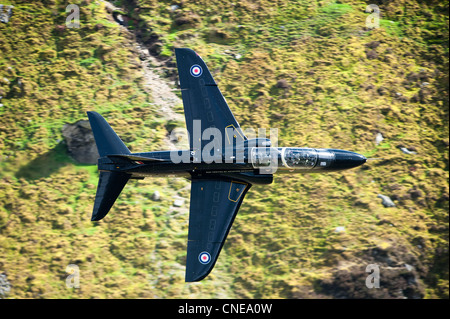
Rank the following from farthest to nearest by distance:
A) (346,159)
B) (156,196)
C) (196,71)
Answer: (156,196), (196,71), (346,159)

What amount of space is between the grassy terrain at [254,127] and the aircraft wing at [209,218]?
422 centimetres

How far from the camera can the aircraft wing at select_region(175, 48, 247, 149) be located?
2764 cm

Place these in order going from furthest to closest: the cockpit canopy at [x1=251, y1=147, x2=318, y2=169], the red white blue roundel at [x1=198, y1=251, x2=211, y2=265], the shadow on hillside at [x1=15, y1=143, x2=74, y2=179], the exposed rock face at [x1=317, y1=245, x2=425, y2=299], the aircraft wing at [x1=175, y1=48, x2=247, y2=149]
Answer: the shadow on hillside at [x1=15, y1=143, x2=74, y2=179] < the exposed rock face at [x1=317, y1=245, x2=425, y2=299] < the aircraft wing at [x1=175, y1=48, x2=247, y2=149] < the cockpit canopy at [x1=251, y1=147, x2=318, y2=169] < the red white blue roundel at [x1=198, y1=251, x2=211, y2=265]

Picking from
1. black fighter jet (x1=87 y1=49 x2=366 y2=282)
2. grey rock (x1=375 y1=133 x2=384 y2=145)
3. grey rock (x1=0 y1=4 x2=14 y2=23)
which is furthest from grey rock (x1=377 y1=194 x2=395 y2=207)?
grey rock (x1=0 y1=4 x2=14 y2=23)

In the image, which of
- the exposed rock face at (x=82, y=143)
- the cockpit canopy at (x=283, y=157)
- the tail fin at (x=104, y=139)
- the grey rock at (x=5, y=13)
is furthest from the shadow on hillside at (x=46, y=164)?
the cockpit canopy at (x=283, y=157)

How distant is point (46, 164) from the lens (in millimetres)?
31703

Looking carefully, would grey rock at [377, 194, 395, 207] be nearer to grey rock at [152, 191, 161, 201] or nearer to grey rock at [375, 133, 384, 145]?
grey rock at [375, 133, 384, 145]

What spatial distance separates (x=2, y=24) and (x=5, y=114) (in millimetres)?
6672

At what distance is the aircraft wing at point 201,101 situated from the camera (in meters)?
27.6

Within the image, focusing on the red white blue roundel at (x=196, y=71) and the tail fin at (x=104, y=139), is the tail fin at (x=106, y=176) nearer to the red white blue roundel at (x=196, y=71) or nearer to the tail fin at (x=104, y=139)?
the tail fin at (x=104, y=139)

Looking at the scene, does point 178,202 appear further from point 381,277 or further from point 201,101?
point 381,277

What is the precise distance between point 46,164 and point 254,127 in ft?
43.2

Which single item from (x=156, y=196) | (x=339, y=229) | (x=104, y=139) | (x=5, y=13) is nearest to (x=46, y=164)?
(x=104, y=139)

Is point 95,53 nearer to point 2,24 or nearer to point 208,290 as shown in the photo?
point 2,24
